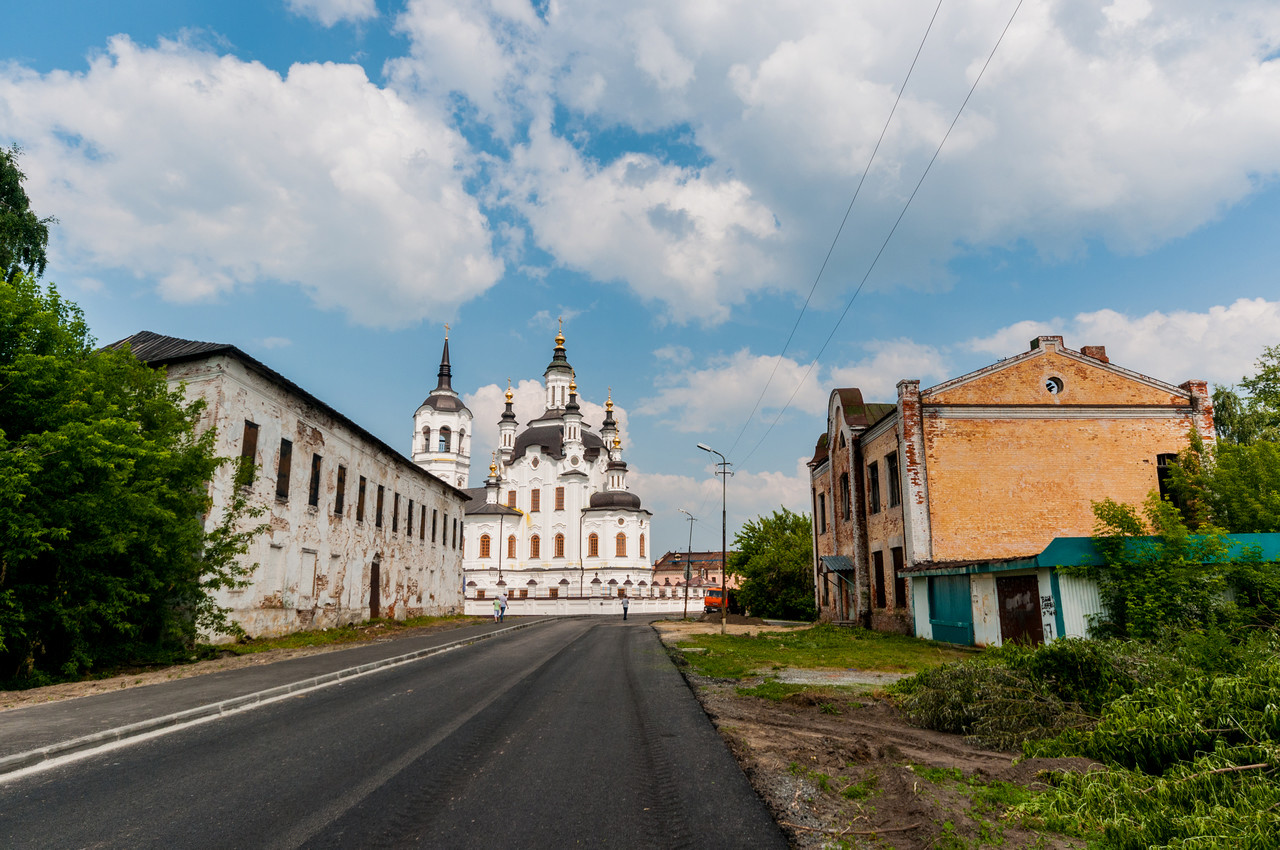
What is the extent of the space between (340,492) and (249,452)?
718 cm

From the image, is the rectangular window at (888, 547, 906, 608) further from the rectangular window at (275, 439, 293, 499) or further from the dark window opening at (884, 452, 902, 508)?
the rectangular window at (275, 439, 293, 499)

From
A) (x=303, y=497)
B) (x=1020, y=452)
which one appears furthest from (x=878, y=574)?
(x=303, y=497)

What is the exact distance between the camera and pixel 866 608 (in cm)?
2719

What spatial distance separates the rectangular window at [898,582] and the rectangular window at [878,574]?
4.96ft

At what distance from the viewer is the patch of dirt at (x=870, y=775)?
4.77 meters

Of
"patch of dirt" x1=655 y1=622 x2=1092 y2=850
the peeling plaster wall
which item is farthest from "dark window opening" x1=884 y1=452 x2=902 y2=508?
the peeling plaster wall

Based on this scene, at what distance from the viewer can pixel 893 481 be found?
2489 cm

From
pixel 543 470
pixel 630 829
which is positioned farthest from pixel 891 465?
pixel 543 470

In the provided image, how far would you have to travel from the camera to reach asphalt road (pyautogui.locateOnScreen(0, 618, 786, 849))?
15.3 ft

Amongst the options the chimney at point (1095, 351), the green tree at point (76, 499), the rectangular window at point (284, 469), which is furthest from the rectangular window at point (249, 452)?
the chimney at point (1095, 351)

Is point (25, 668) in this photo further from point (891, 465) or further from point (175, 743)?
point (891, 465)

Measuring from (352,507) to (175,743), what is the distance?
75.5ft

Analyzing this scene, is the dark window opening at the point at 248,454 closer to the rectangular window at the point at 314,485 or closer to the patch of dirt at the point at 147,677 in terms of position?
the rectangular window at the point at 314,485

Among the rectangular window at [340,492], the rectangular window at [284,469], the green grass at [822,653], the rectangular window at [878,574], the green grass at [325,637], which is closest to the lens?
the green grass at [822,653]
